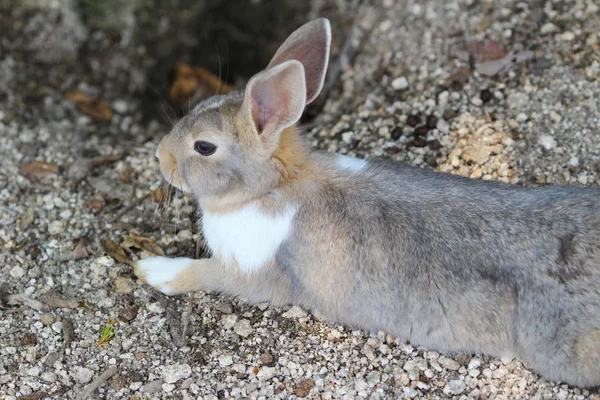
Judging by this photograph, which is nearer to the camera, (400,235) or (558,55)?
(400,235)

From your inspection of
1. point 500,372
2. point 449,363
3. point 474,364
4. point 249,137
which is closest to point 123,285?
point 249,137

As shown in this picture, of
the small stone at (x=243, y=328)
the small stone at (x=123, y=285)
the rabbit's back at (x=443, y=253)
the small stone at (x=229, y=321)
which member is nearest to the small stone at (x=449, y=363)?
the rabbit's back at (x=443, y=253)

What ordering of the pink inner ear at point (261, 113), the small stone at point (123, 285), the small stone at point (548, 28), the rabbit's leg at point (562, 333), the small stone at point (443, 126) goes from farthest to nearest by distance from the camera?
the small stone at point (548, 28)
the small stone at point (443, 126)
the small stone at point (123, 285)
the pink inner ear at point (261, 113)
the rabbit's leg at point (562, 333)

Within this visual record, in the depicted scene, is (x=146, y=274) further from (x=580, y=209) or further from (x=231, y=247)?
(x=580, y=209)

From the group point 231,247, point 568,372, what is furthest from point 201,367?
point 568,372

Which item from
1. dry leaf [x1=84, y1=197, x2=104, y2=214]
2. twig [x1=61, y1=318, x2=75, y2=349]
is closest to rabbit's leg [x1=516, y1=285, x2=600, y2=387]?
twig [x1=61, y1=318, x2=75, y2=349]

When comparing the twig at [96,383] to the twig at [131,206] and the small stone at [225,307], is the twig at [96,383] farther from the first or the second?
the twig at [131,206]

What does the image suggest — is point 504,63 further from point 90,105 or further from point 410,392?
point 90,105
